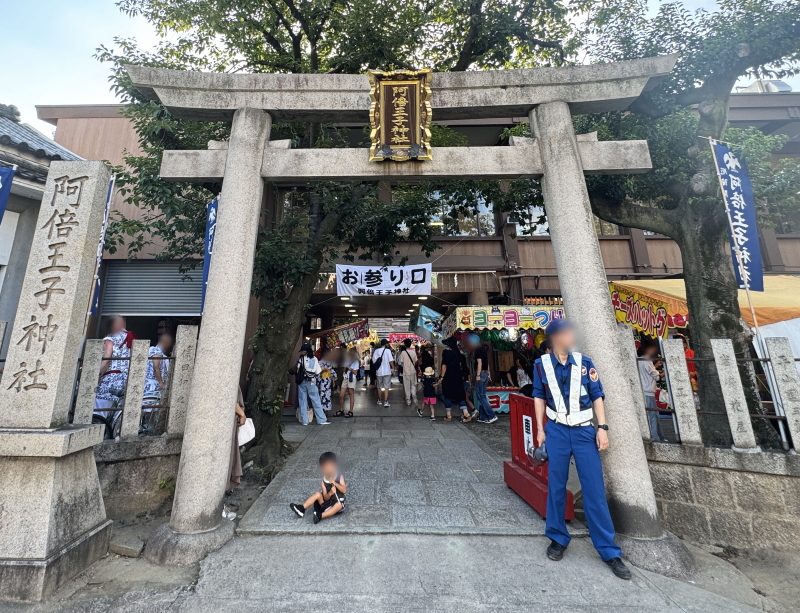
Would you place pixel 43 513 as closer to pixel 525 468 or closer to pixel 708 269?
pixel 525 468

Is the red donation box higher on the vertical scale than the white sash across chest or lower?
lower

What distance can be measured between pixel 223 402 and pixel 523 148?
476 cm

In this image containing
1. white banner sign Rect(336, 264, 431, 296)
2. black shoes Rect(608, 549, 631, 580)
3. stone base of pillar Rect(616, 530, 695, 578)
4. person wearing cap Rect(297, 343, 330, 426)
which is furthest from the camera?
white banner sign Rect(336, 264, 431, 296)

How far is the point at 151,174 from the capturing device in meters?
6.53

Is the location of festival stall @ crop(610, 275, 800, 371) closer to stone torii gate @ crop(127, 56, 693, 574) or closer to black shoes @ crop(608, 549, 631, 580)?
stone torii gate @ crop(127, 56, 693, 574)

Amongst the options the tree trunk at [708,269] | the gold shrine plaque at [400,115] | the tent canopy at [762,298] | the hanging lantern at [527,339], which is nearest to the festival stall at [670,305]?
the tent canopy at [762,298]

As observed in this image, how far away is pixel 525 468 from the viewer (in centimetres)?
456

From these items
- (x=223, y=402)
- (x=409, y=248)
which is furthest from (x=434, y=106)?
(x=409, y=248)

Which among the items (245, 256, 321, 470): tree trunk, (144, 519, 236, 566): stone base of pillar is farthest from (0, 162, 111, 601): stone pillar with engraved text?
(245, 256, 321, 470): tree trunk

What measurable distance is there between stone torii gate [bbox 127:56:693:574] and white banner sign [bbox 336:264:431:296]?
534cm

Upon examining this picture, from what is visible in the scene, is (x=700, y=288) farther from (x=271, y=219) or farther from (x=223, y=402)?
(x=271, y=219)

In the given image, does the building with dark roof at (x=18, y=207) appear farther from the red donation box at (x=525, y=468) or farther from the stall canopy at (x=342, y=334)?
the red donation box at (x=525, y=468)

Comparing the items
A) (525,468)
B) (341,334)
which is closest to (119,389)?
(525,468)

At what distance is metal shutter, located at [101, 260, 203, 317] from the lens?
10.3 meters
